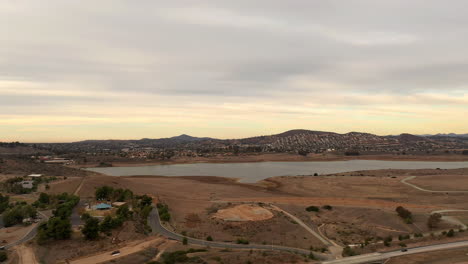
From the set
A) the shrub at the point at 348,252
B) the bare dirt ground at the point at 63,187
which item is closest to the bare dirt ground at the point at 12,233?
the bare dirt ground at the point at 63,187

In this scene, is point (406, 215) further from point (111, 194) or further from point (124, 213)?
point (111, 194)

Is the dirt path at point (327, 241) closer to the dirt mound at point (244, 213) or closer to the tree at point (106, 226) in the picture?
the dirt mound at point (244, 213)

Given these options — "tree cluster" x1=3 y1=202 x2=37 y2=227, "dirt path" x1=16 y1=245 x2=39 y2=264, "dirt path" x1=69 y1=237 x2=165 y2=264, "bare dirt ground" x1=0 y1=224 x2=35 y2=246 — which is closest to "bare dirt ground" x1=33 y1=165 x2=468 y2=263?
"dirt path" x1=16 y1=245 x2=39 y2=264

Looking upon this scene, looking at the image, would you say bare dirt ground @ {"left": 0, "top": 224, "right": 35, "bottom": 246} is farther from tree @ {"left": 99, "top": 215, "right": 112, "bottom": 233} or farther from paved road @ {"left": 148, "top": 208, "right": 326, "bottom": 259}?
paved road @ {"left": 148, "top": 208, "right": 326, "bottom": 259}

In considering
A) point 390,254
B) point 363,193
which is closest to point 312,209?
point 390,254

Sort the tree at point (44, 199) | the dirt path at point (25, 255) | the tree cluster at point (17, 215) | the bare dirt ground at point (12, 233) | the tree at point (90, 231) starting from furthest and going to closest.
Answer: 1. the tree at point (44, 199)
2. the tree cluster at point (17, 215)
3. the bare dirt ground at point (12, 233)
4. the tree at point (90, 231)
5. the dirt path at point (25, 255)

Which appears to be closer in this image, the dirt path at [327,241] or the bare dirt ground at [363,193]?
the dirt path at [327,241]
